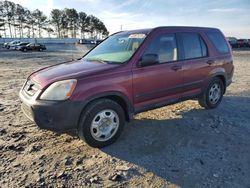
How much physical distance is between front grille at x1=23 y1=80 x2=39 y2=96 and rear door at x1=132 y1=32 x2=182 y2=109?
1.57 meters

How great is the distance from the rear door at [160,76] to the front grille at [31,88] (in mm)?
1573

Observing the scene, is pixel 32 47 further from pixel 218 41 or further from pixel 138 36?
pixel 138 36

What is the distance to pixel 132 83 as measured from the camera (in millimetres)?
4578

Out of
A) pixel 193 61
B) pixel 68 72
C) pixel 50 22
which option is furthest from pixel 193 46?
pixel 50 22

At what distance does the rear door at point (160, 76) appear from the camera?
4.73 m

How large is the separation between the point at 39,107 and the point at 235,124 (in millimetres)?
3819

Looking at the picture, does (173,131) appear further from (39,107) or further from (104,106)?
(39,107)

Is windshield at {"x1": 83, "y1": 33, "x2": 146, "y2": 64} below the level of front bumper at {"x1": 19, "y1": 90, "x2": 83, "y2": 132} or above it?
above

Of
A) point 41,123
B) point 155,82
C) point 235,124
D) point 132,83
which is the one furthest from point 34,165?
point 235,124

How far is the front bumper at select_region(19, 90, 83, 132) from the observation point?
391cm

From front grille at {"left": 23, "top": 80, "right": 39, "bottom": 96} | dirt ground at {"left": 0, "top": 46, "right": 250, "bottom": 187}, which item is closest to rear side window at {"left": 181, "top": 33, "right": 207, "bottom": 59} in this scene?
dirt ground at {"left": 0, "top": 46, "right": 250, "bottom": 187}

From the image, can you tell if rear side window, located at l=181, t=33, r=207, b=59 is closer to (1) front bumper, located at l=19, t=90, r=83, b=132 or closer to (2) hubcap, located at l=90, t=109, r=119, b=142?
(2) hubcap, located at l=90, t=109, r=119, b=142

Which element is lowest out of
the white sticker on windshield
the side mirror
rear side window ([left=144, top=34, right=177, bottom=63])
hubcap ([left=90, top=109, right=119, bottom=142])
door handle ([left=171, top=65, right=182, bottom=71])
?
hubcap ([left=90, top=109, right=119, bottom=142])

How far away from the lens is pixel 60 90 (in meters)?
3.99
